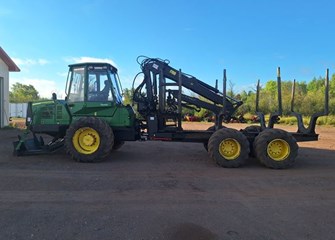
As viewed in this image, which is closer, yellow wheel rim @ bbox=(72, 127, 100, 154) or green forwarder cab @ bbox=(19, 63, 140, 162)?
yellow wheel rim @ bbox=(72, 127, 100, 154)

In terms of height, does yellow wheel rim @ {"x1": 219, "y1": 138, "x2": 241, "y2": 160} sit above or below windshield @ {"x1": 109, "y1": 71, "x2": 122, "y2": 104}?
below

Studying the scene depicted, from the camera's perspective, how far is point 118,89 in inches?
480

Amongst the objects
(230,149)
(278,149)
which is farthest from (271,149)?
(230,149)

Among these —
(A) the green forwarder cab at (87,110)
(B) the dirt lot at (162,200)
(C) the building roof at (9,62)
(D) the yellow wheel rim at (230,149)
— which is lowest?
(B) the dirt lot at (162,200)

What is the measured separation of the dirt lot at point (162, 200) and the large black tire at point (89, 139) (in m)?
0.36

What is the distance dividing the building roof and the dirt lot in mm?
13279

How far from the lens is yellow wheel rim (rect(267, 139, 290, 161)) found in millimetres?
10516

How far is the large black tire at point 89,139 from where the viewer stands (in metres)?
11.1

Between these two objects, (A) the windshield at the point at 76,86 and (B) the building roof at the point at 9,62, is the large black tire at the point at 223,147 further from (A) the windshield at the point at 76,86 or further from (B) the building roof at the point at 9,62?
(B) the building roof at the point at 9,62

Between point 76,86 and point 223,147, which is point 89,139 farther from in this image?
point 223,147

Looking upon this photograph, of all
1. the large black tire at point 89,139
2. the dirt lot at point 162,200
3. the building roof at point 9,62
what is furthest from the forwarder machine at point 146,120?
the building roof at point 9,62

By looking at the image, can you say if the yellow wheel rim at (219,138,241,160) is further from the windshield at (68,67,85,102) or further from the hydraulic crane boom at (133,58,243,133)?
the windshield at (68,67,85,102)

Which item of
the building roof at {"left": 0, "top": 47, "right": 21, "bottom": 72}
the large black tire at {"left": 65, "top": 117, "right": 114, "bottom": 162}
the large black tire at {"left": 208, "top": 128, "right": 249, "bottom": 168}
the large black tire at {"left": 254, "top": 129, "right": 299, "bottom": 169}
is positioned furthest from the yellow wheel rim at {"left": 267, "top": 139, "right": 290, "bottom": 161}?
the building roof at {"left": 0, "top": 47, "right": 21, "bottom": 72}

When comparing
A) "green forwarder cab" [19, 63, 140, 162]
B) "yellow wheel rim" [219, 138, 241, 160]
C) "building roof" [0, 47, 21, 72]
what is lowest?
"yellow wheel rim" [219, 138, 241, 160]
